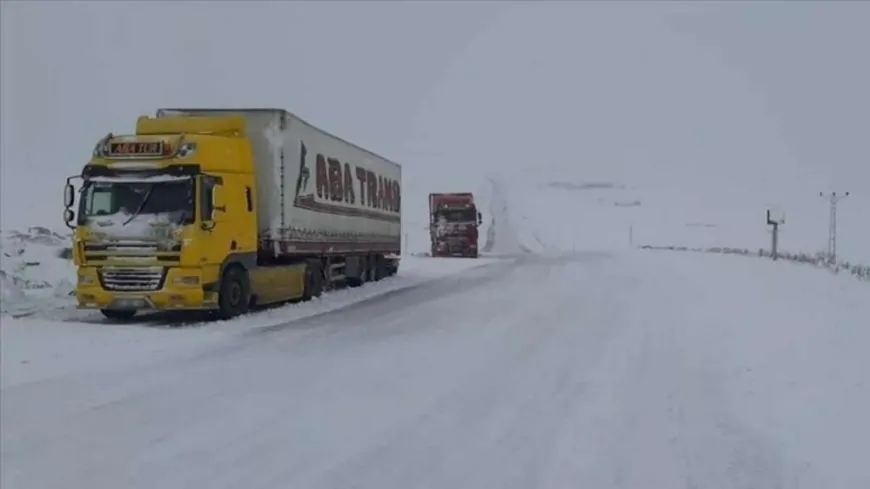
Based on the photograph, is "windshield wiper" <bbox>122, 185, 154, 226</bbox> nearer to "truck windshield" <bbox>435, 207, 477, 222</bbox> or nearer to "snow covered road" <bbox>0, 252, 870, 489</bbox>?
"snow covered road" <bbox>0, 252, 870, 489</bbox>

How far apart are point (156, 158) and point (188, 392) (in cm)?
720

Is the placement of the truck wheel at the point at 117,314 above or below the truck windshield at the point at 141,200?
below

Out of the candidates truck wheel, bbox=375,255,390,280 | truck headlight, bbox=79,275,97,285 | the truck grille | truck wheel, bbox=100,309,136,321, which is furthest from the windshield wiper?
truck wheel, bbox=375,255,390,280

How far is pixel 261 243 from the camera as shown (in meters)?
16.8

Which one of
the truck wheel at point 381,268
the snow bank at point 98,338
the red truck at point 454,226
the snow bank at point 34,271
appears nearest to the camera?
the snow bank at point 98,338

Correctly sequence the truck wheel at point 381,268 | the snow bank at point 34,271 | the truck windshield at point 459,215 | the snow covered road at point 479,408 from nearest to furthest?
the snow covered road at point 479,408, the snow bank at point 34,271, the truck wheel at point 381,268, the truck windshield at point 459,215

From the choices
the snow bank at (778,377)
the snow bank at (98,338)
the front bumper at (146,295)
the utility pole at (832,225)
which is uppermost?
the utility pole at (832,225)

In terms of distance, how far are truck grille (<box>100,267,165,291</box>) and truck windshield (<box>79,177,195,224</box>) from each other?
0.82 m

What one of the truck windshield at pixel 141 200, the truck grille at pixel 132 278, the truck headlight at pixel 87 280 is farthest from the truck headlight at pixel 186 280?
the truck headlight at pixel 87 280

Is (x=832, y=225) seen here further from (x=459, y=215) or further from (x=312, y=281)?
(x=459, y=215)

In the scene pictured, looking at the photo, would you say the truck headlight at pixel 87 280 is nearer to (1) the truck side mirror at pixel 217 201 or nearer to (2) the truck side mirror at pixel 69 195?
(2) the truck side mirror at pixel 69 195

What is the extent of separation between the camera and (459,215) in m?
43.3

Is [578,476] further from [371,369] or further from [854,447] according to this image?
[371,369]

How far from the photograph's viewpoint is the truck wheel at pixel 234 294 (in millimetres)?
15289
